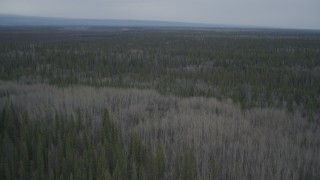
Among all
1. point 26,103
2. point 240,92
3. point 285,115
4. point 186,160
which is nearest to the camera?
point 186,160

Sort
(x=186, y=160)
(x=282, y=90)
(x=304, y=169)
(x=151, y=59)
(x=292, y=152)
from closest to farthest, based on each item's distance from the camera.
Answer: (x=186, y=160) < (x=304, y=169) < (x=292, y=152) < (x=282, y=90) < (x=151, y=59)

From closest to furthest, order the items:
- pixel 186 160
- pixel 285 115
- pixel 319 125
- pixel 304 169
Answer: pixel 186 160, pixel 304 169, pixel 319 125, pixel 285 115

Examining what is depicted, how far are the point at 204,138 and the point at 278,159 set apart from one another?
4.91ft

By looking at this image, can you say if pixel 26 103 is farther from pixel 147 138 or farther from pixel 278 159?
pixel 278 159

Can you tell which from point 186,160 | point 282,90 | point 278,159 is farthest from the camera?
point 282,90

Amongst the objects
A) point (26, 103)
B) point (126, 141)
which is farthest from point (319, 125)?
point (26, 103)

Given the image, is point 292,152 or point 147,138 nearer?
point 292,152

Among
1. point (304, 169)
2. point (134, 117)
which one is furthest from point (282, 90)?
point (304, 169)

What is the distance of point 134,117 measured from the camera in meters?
7.63

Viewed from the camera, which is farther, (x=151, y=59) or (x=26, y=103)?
(x=151, y=59)

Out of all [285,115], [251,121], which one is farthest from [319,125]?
[251,121]

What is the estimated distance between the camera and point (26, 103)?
27.8ft

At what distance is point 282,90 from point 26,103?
9.03 meters

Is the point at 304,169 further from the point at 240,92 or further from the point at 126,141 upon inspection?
the point at 240,92
